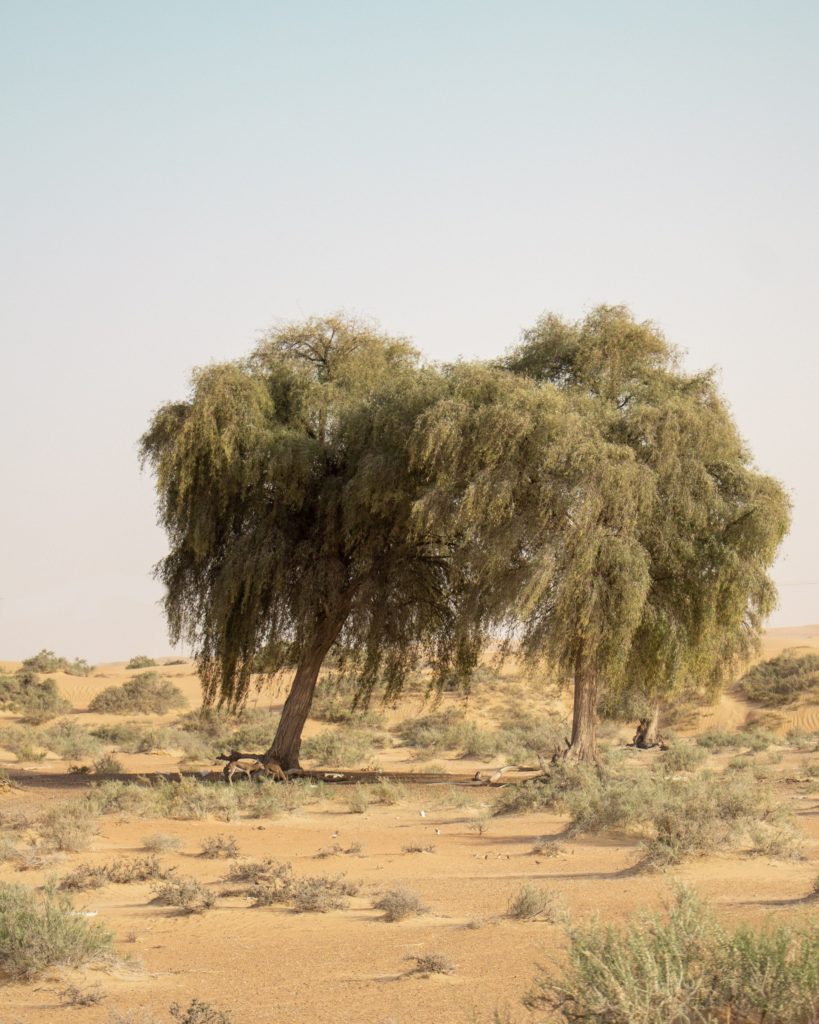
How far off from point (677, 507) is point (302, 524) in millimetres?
8239

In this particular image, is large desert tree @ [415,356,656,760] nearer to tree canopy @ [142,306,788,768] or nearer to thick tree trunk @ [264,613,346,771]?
tree canopy @ [142,306,788,768]

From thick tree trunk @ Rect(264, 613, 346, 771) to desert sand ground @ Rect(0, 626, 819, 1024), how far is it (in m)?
4.13

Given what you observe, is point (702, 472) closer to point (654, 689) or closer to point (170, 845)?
point (654, 689)

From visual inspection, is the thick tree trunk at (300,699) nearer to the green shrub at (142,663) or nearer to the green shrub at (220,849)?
the green shrub at (220,849)

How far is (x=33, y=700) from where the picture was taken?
160 ft

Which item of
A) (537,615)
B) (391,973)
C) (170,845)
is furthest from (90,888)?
(537,615)

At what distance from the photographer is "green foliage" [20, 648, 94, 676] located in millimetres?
63688

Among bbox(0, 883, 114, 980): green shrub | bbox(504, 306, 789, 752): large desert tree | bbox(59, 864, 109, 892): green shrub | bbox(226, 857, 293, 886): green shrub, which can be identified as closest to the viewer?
bbox(0, 883, 114, 980): green shrub

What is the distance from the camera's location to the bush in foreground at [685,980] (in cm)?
558

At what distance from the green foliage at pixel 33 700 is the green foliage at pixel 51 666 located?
34.9 feet

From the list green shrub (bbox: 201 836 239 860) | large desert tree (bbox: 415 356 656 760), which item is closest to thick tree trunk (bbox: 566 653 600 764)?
large desert tree (bbox: 415 356 656 760)

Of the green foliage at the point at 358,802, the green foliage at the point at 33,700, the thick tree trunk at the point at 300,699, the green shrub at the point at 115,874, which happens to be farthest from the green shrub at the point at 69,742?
the green shrub at the point at 115,874

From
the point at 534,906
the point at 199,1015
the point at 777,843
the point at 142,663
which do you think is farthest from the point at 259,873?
the point at 142,663

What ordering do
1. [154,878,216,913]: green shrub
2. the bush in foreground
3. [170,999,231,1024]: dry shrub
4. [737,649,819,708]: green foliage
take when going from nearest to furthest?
the bush in foreground, [170,999,231,1024]: dry shrub, [154,878,216,913]: green shrub, [737,649,819,708]: green foliage
